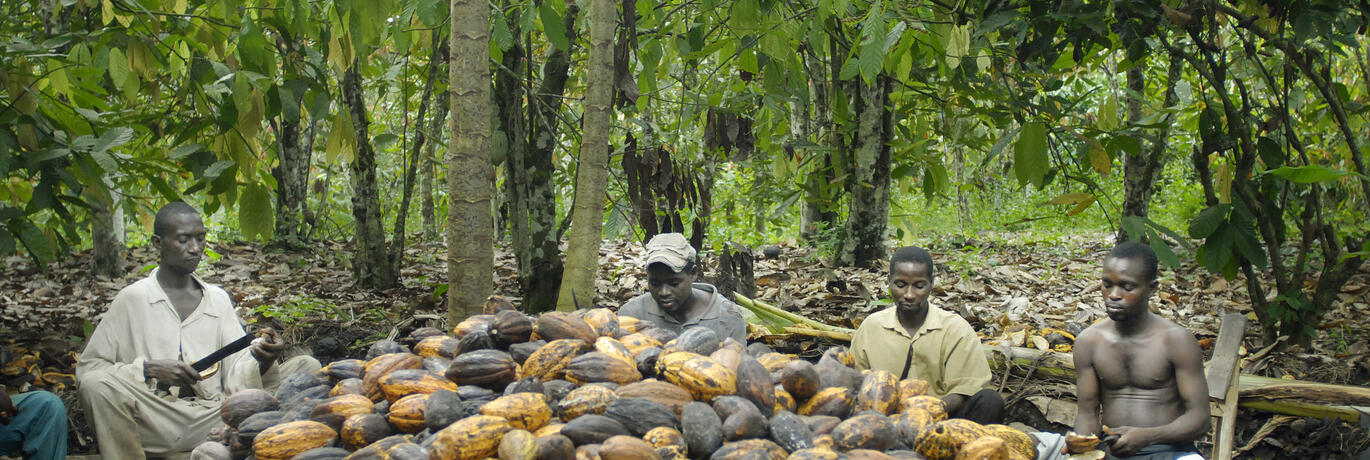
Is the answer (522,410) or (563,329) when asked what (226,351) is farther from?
(522,410)

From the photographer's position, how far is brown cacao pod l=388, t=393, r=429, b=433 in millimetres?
1754

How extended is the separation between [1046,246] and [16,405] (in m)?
6.57

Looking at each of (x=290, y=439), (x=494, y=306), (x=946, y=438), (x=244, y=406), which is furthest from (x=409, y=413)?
(x=946, y=438)

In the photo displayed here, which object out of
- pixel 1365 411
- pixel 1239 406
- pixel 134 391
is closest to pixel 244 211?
pixel 134 391

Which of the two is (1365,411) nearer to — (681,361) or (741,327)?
(741,327)

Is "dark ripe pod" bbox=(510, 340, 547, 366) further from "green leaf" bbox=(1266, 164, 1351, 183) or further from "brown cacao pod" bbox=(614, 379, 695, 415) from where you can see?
"green leaf" bbox=(1266, 164, 1351, 183)

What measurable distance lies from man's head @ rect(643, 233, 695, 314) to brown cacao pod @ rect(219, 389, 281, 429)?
118 cm

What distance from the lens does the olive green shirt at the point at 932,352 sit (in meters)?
2.68

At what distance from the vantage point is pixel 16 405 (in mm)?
2611

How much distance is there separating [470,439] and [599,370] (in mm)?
346

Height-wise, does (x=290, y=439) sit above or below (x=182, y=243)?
below

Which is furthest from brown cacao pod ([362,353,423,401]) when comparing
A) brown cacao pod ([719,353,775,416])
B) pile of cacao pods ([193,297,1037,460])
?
brown cacao pod ([719,353,775,416])

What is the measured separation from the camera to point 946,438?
65.7 inches

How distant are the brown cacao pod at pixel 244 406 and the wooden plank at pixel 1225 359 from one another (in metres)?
2.33
